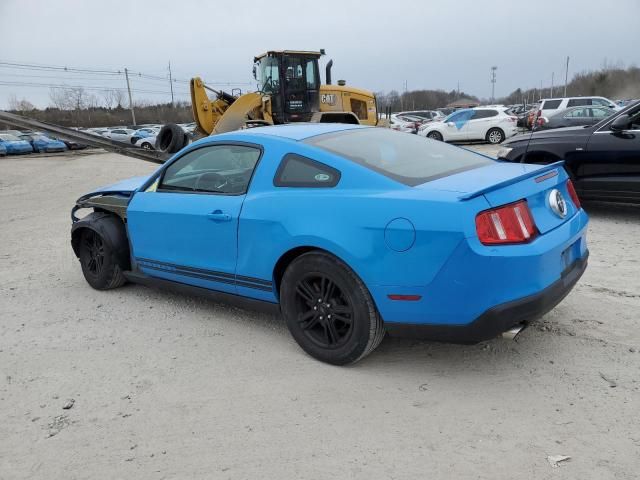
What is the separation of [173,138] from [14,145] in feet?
80.3

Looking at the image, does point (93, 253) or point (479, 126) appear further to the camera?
point (479, 126)

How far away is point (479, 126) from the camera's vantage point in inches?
831

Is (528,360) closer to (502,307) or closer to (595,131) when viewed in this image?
(502,307)

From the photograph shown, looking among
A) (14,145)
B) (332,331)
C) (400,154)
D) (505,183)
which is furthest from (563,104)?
(14,145)

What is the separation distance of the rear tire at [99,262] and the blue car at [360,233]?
51cm

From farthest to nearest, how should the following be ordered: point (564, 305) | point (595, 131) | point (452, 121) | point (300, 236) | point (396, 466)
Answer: point (452, 121)
point (595, 131)
point (564, 305)
point (300, 236)
point (396, 466)

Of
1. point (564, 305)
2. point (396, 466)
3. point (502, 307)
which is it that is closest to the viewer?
point (396, 466)

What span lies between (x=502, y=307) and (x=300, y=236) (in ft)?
4.06

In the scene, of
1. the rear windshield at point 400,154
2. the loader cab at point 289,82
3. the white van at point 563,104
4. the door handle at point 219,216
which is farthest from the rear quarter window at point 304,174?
the white van at point 563,104

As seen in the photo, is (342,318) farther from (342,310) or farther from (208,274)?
(208,274)

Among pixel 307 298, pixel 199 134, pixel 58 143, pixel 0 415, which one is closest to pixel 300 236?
pixel 307 298

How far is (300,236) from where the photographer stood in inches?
131

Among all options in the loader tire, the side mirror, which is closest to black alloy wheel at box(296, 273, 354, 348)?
the side mirror

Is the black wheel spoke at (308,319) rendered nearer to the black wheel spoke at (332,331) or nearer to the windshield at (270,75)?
the black wheel spoke at (332,331)
